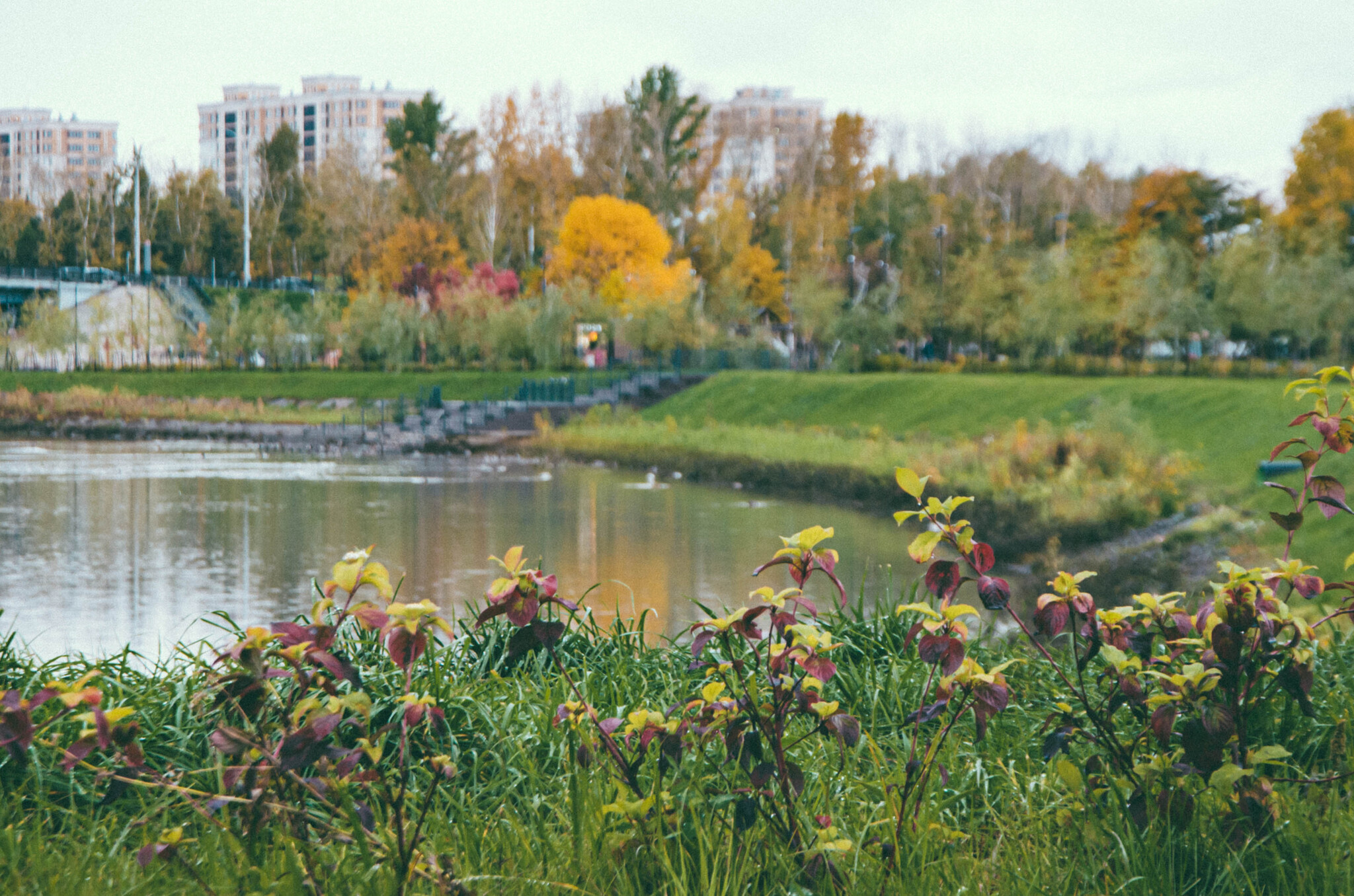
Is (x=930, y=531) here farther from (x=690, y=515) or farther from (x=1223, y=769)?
(x=690, y=515)

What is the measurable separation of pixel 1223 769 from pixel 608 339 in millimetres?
43681

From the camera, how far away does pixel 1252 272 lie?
1222 inches

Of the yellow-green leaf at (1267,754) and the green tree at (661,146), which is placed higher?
the green tree at (661,146)

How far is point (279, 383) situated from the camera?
1673 inches

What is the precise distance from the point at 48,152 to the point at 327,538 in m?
116

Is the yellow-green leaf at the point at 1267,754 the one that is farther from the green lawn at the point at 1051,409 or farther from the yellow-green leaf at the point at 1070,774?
the green lawn at the point at 1051,409

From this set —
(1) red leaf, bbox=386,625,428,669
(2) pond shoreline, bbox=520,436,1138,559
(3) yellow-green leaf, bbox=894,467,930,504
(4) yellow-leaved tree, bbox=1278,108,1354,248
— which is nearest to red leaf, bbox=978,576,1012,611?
(3) yellow-green leaf, bbox=894,467,930,504

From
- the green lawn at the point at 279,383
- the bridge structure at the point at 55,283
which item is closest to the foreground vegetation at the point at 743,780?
the green lawn at the point at 279,383

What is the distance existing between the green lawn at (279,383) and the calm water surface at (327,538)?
16.3m

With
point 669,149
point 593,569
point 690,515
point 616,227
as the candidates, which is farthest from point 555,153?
point 593,569

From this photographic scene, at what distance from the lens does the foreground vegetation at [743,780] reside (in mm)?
2617

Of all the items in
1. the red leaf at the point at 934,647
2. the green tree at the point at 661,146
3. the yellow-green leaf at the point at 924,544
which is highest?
the green tree at the point at 661,146

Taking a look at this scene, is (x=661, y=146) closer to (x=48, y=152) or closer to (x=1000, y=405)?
(x=1000, y=405)

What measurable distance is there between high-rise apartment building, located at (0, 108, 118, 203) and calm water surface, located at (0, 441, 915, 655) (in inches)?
2402
